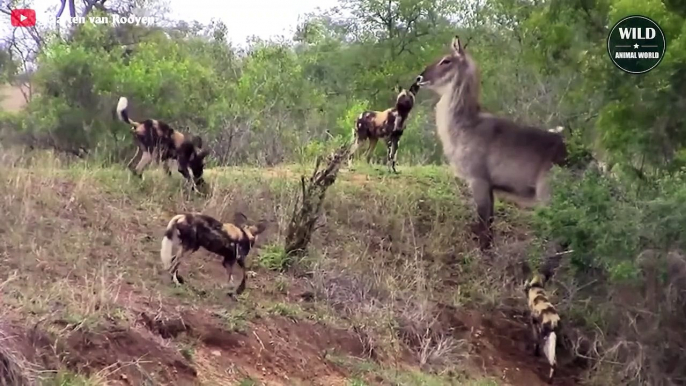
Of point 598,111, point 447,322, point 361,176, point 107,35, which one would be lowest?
point 447,322

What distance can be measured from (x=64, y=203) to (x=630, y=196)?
19.4 feet

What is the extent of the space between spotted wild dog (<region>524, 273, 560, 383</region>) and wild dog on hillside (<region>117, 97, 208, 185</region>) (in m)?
4.06

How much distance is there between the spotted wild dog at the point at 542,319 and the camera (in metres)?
10.7

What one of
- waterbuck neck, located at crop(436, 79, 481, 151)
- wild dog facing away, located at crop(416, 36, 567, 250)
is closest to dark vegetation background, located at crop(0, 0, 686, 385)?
wild dog facing away, located at crop(416, 36, 567, 250)

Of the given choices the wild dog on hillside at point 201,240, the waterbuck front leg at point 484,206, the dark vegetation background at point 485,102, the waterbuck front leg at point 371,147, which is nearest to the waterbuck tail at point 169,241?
the wild dog on hillside at point 201,240

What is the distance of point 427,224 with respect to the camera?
42.1 feet

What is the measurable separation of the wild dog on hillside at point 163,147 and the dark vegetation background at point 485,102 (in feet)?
6.09

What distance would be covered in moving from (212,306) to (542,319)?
12.9 ft

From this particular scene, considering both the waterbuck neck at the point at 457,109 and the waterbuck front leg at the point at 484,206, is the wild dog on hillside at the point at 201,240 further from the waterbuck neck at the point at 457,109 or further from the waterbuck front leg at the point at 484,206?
the waterbuck neck at the point at 457,109

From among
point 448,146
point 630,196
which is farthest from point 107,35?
point 630,196

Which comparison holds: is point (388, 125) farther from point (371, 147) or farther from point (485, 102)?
point (485, 102)

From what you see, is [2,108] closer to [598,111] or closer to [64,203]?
[64,203]

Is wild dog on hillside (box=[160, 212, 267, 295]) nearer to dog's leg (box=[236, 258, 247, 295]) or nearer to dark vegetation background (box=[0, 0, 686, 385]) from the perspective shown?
dog's leg (box=[236, 258, 247, 295])

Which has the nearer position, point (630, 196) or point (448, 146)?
point (630, 196)
